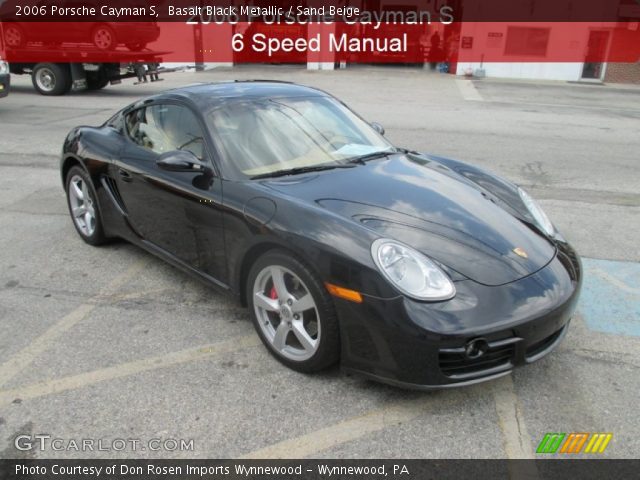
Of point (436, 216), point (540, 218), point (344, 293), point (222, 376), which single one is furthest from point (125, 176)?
point (540, 218)

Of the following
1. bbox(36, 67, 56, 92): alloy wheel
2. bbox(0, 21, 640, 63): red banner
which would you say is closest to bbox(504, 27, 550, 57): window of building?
bbox(0, 21, 640, 63): red banner

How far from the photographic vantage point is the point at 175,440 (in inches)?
95.8

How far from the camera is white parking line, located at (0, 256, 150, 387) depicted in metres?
2.94

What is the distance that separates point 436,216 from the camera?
2.91 metres

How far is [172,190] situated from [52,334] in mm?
1153

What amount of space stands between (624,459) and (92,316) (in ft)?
10.1

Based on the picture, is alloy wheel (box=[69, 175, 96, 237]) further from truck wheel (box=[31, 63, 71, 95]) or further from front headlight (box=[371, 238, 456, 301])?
truck wheel (box=[31, 63, 71, 95])

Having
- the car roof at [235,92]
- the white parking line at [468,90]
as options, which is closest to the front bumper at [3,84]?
the car roof at [235,92]

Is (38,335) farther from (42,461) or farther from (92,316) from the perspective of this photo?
(42,461)

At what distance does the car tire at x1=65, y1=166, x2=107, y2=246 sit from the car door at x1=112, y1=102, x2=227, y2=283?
0.53m

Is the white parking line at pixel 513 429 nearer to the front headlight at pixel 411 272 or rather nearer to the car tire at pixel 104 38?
the front headlight at pixel 411 272

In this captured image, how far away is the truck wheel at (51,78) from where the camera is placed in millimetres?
14164

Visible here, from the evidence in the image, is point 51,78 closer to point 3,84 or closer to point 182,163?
point 3,84

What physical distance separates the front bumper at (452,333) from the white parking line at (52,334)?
6.01 feet
